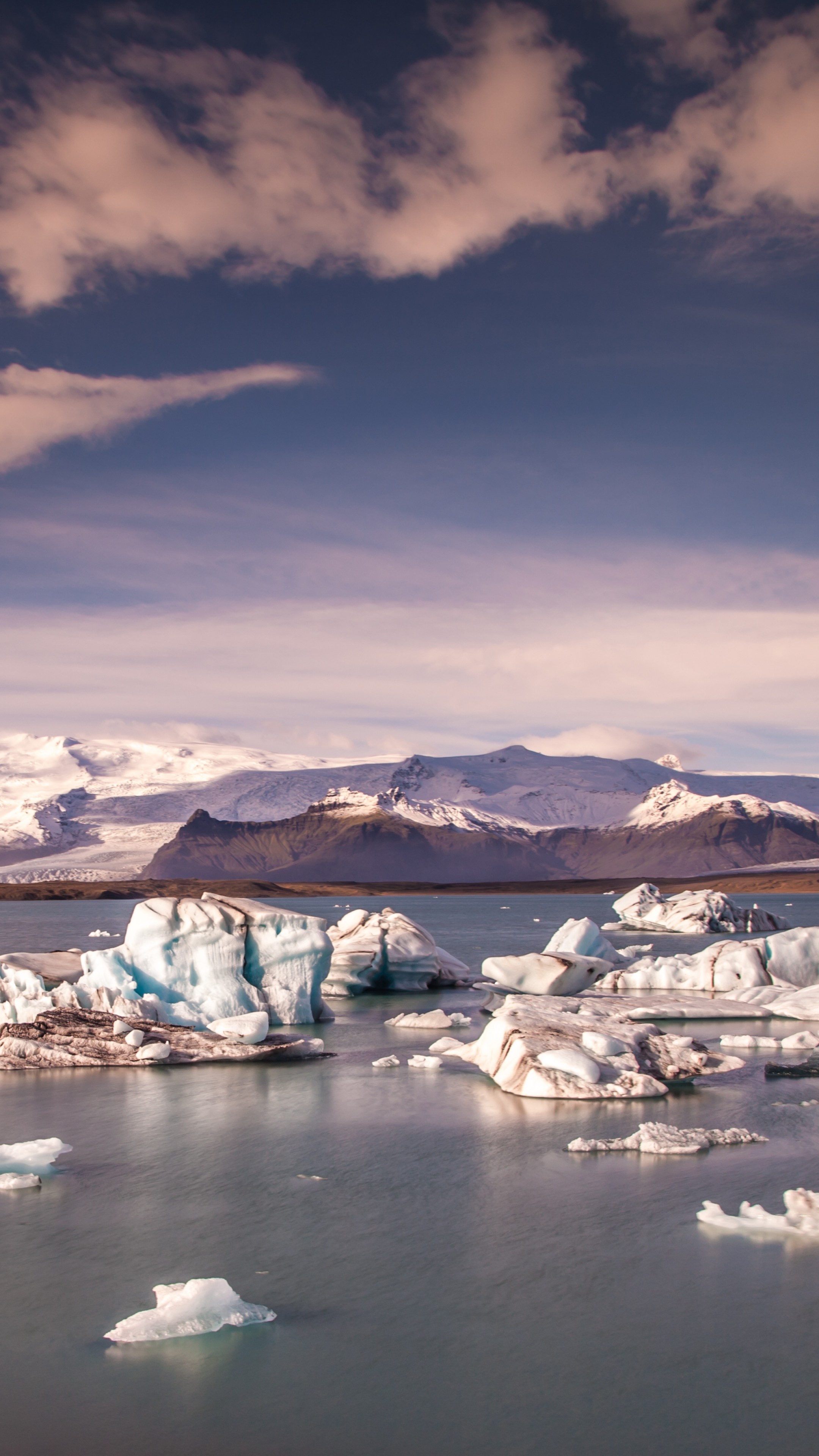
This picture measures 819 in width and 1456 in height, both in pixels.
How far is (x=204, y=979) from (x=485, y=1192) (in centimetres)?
1079

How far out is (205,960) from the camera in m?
20.1

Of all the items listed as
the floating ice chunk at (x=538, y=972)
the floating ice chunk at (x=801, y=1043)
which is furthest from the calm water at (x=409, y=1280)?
the floating ice chunk at (x=538, y=972)

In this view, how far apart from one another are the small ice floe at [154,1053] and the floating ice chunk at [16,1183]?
247 inches

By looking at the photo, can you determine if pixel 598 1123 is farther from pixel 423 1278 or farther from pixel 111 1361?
pixel 111 1361

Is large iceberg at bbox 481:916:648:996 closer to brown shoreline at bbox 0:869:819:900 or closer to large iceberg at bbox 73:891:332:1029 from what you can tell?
large iceberg at bbox 73:891:332:1029

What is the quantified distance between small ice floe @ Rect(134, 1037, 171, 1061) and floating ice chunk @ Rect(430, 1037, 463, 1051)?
175 inches

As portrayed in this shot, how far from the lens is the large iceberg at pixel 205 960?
774 inches

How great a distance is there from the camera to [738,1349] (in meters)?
6.92

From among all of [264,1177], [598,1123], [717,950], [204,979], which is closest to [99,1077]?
[204,979]

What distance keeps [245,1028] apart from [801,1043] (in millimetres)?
9811

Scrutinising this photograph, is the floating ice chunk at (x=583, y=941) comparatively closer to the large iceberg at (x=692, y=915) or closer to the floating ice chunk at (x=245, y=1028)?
the floating ice chunk at (x=245, y=1028)

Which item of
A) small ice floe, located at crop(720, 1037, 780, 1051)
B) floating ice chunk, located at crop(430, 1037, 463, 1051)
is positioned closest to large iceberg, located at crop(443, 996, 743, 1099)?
floating ice chunk, located at crop(430, 1037, 463, 1051)

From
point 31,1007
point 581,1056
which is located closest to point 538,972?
point 581,1056

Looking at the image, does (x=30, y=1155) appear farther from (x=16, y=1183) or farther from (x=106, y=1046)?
(x=106, y=1046)
